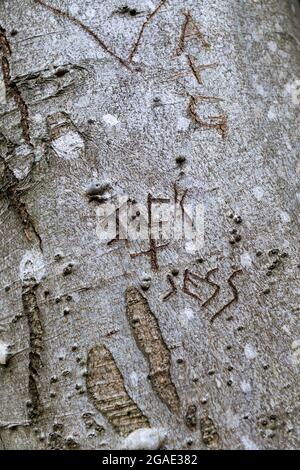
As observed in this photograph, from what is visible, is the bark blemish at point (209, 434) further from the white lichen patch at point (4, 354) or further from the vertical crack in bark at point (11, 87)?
the vertical crack in bark at point (11, 87)

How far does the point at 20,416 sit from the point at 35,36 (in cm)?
73

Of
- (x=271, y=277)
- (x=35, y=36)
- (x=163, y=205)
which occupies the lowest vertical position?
(x=271, y=277)

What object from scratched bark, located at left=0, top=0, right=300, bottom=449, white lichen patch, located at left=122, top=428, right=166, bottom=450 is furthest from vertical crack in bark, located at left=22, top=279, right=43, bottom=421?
white lichen patch, located at left=122, top=428, right=166, bottom=450

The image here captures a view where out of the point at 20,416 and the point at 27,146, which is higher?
the point at 27,146

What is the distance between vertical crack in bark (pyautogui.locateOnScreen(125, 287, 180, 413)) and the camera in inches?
46.5

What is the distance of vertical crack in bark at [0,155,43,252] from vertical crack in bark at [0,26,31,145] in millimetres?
72

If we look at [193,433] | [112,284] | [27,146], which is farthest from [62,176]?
[193,433]

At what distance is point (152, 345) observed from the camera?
3.97ft

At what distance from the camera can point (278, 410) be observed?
3.84ft

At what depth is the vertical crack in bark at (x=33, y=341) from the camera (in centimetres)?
125

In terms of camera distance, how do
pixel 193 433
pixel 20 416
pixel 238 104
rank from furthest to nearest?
pixel 238 104 → pixel 20 416 → pixel 193 433

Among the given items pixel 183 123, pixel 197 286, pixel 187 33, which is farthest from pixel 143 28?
pixel 197 286

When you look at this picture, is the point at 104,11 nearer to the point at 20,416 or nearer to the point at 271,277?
the point at 271,277

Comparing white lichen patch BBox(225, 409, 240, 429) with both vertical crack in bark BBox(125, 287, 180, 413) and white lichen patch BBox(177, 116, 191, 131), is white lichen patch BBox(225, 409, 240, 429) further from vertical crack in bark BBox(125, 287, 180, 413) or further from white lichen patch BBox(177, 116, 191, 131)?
white lichen patch BBox(177, 116, 191, 131)
